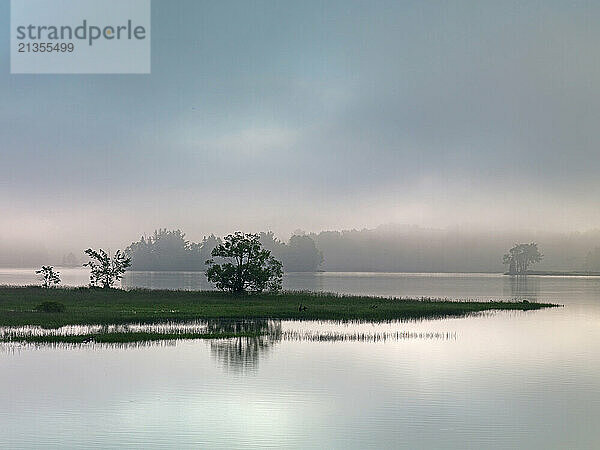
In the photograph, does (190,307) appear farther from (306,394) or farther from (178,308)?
(306,394)

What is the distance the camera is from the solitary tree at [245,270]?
85500mm

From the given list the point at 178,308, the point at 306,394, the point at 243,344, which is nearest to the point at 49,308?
the point at 178,308

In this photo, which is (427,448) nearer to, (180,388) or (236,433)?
(236,433)

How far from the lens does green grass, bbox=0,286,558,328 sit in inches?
2074

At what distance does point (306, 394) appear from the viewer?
28391mm

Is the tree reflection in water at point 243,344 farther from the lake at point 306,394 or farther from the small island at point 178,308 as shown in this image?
the small island at point 178,308

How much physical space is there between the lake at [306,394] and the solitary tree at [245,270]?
41.2 m

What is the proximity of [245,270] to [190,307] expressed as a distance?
21205 mm

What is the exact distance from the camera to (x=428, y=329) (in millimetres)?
50938

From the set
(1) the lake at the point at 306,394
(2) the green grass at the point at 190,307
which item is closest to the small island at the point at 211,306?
(2) the green grass at the point at 190,307

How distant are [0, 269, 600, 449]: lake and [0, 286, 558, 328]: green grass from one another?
43.1 feet

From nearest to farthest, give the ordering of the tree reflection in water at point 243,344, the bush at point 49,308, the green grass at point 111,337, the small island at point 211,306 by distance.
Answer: the tree reflection in water at point 243,344, the green grass at point 111,337, the small island at point 211,306, the bush at point 49,308

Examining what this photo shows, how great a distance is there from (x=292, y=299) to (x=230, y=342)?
1413 inches

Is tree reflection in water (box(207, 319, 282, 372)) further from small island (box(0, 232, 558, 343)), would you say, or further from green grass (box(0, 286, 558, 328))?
green grass (box(0, 286, 558, 328))
